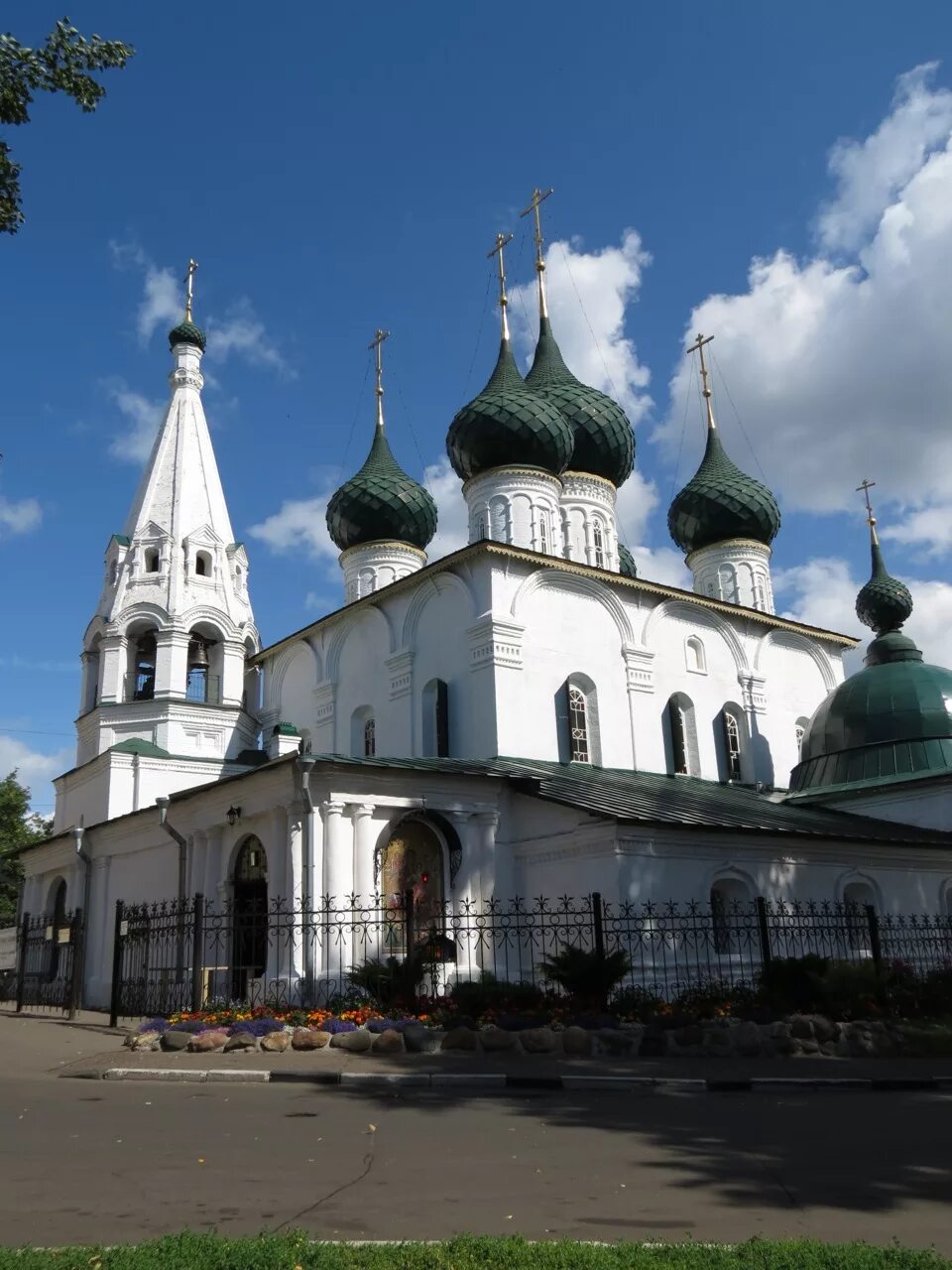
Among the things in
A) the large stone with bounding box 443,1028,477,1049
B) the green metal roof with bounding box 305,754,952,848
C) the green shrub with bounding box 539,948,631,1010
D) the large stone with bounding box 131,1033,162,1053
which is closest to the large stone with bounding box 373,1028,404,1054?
the large stone with bounding box 443,1028,477,1049

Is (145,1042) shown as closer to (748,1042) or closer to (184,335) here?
(748,1042)

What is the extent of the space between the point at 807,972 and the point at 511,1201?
748cm

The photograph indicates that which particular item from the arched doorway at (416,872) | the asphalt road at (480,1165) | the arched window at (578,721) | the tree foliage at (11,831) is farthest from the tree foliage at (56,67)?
the tree foliage at (11,831)

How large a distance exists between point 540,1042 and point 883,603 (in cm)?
1866

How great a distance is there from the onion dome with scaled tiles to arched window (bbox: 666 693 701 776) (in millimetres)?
2355

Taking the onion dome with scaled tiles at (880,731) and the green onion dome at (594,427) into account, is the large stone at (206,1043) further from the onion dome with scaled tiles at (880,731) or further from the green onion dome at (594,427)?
the green onion dome at (594,427)

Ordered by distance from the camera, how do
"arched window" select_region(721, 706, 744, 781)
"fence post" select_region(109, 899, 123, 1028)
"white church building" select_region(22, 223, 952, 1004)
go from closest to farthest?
"fence post" select_region(109, 899, 123, 1028)
"white church building" select_region(22, 223, 952, 1004)
"arched window" select_region(721, 706, 744, 781)

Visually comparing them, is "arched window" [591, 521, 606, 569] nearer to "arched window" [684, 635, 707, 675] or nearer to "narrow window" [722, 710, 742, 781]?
"arched window" [684, 635, 707, 675]

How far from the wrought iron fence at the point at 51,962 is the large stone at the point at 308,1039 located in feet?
19.0

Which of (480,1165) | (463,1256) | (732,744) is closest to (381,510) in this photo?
(732,744)

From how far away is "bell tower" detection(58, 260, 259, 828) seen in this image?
21781 millimetres

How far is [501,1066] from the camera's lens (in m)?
8.87

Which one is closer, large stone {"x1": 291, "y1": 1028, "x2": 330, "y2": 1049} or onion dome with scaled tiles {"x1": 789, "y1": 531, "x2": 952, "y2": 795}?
large stone {"x1": 291, "y1": 1028, "x2": 330, "y2": 1049}

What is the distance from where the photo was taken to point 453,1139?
20.2ft
